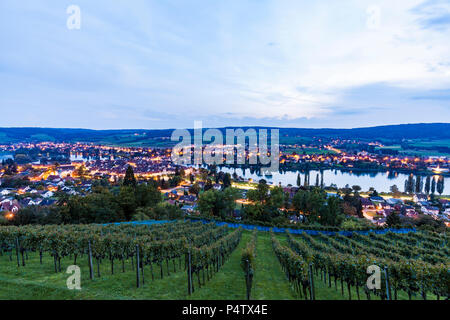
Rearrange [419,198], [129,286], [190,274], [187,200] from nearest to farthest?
[190,274] < [129,286] < [187,200] < [419,198]

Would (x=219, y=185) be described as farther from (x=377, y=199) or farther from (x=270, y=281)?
(x=270, y=281)

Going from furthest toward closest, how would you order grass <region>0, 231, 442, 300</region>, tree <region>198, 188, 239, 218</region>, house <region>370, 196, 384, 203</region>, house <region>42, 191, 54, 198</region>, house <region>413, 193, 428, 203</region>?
house <region>413, 193, 428, 203</region>
house <region>370, 196, 384, 203</region>
house <region>42, 191, 54, 198</region>
tree <region>198, 188, 239, 218</region>
grass <region>0, 231, 442, 300</region>

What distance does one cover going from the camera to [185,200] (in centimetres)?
6038

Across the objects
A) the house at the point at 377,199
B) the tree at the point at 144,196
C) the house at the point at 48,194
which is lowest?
the house at the point at 377,199

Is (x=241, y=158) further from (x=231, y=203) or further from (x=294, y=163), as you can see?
(x=231, y=203)

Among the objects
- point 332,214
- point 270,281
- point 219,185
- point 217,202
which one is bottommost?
point 219,185

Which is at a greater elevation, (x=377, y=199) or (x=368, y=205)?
(x=368, y=205)

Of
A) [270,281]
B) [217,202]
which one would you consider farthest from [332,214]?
A: [270,281]

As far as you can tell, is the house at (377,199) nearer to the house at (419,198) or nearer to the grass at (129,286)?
the house at (419,198)

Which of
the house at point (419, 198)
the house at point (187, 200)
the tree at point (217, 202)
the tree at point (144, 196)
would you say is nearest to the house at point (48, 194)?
the house at point (187, 200)

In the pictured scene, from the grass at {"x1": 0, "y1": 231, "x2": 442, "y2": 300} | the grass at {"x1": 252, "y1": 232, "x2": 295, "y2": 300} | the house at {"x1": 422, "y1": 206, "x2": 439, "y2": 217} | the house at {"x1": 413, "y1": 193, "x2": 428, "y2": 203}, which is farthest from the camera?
the house at {"x1": 413, "y1": 193, "x2": 428, "y2": 203}

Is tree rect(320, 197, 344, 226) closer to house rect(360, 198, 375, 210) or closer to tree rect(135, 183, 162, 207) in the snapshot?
tree rect(135, 183, 162, 207)

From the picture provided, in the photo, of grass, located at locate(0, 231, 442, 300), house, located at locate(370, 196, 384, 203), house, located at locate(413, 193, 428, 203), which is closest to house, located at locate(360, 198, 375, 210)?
house, located at locate(370, 196, 384, 203)
